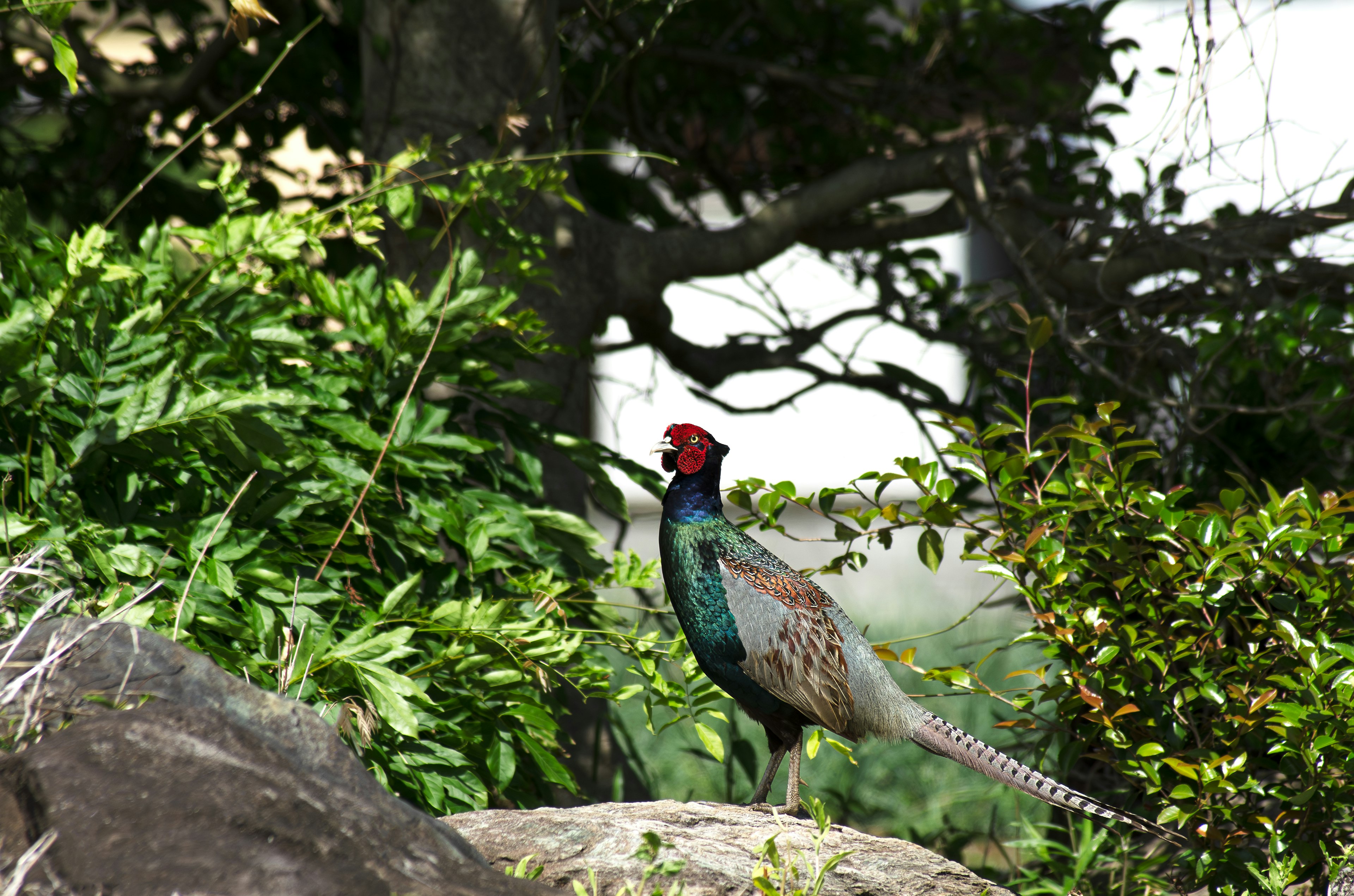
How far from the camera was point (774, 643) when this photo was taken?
2.30 metres

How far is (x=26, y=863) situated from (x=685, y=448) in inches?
57.8

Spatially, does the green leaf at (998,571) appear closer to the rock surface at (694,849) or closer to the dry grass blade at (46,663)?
the rock surface at (694,849)

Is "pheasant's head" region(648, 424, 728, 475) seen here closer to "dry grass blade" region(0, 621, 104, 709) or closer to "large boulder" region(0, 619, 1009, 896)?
"large boulder" region(0, 619, 1009, 896)

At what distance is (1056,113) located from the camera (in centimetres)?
444

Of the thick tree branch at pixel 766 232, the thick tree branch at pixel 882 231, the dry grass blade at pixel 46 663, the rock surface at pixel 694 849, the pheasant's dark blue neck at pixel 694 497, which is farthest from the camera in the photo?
the thick tree branch at pixel 882 231

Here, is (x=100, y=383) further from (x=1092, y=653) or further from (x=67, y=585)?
(x=1092, y=653)

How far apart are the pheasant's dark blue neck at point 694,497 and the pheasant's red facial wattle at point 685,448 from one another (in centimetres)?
1

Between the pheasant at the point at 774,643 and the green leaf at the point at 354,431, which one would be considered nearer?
the pheasant at the point at 774,643

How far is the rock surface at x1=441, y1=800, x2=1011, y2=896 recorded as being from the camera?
196 cm

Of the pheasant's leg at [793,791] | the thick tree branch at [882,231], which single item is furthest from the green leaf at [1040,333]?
the thick tree branch at [882,231]

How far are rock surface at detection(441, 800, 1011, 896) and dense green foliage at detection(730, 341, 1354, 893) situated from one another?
470 mm

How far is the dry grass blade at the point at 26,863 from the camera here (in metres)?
1.23

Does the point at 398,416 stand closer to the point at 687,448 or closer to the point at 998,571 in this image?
the point at 687,448

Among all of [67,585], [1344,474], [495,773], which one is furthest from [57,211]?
[1344,474]
